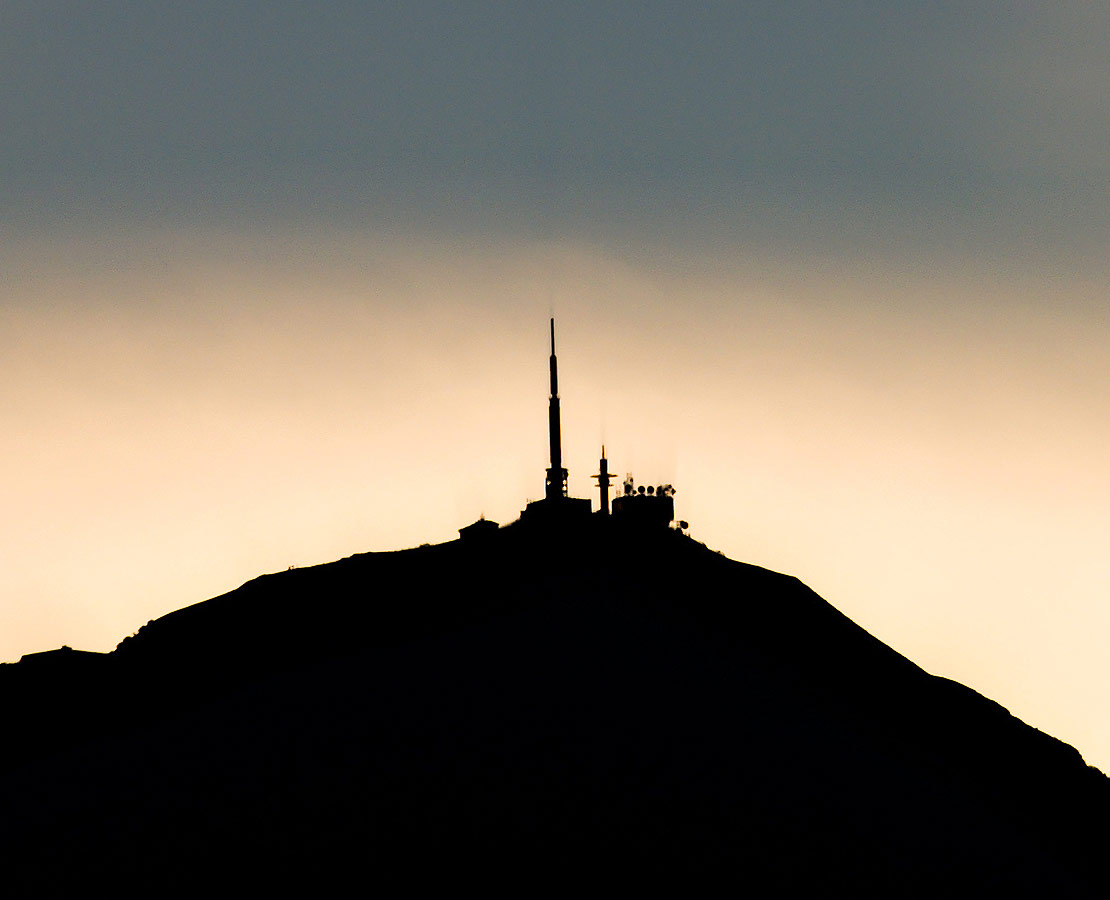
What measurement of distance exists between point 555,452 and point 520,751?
5843cm

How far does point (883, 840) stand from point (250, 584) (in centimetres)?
5023

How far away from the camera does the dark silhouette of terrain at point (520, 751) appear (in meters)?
50.1

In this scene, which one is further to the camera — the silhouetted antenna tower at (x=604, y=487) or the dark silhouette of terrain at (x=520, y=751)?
the silhouetted antenna tower at (x=604, y=487)

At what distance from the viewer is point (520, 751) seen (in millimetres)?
54969

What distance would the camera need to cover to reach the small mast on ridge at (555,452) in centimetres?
10633

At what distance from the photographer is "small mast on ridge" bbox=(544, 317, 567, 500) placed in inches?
4186

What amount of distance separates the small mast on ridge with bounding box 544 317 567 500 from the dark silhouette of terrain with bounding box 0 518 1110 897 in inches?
675

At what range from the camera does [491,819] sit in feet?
167

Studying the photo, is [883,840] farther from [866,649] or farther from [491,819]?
[866,649]

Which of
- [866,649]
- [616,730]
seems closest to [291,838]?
[616,730]

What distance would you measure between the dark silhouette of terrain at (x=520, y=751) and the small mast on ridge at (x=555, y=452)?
17153 millimetres

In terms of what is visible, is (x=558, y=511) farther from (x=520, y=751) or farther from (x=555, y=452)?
(x=520, y=751)

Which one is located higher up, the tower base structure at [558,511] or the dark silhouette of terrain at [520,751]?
the tower base structure at [558,511]

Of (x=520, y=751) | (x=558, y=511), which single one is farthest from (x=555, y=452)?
(x=520, y=751)
